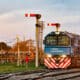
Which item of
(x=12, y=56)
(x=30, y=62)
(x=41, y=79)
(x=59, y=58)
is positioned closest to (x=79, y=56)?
(x=59, y=58)

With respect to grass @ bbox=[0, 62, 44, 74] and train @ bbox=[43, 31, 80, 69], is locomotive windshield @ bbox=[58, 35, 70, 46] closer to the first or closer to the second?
train @ bbox=[43, 31, 80, 69]

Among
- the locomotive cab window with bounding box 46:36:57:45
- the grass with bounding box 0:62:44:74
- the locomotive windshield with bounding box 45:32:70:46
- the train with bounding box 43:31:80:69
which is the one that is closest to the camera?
the grass with bounding box 0:62:44:74

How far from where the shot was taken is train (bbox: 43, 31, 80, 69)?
1133 inches

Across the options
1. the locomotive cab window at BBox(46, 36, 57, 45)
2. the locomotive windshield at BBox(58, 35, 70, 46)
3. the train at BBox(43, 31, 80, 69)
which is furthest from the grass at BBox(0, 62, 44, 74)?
the locomotive windshield at BBox(58, 35, 70, 46)

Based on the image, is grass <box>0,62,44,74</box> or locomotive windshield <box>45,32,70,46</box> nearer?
grass <box>0,62,44,74</box>

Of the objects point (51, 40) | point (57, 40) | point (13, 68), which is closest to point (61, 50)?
point (57, 40)

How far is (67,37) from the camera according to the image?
28.4 m

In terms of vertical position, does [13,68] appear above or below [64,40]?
below

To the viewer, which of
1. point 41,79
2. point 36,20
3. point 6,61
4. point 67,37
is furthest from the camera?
point 6,61

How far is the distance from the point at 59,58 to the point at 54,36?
6.34ft

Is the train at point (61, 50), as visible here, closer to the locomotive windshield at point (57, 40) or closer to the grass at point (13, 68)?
the locomotive windshield at point (57, 40)

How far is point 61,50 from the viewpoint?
2930cm

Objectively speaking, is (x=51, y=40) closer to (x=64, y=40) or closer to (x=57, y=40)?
(x=57, y=40)

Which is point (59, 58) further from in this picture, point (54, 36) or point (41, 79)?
point (41, 79)
